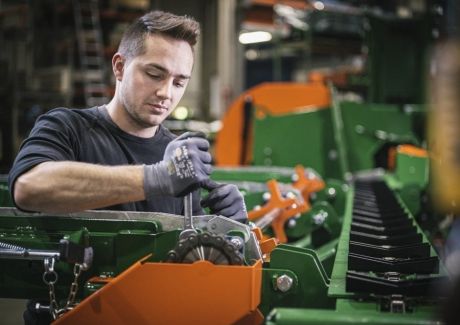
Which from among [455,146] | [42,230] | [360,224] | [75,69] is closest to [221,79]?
[75,69]

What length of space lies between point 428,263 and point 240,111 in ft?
13.5

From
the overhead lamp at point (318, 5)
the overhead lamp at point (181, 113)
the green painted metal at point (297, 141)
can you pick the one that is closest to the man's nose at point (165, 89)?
the green painted metal at point (297, 141)

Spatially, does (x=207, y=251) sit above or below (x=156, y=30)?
below

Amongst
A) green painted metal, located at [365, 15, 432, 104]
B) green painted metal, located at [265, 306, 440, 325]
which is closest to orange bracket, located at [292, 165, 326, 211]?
green painted metal, located at [265, 306, 440, 325]

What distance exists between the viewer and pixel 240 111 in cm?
568

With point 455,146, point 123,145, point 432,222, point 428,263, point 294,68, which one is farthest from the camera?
point 294,68

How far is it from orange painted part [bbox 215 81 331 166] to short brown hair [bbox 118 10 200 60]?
148 inches

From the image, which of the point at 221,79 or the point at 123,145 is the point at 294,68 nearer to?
the point at 221,79

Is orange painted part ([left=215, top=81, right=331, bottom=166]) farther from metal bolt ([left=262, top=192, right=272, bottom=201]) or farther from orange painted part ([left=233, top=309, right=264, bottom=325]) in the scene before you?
orange painted part ([left=233, top=309, right=264, bottom=325])

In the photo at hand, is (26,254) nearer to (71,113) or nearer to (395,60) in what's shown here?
(71,113)

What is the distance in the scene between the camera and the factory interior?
4.72 ft

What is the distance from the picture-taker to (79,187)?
5.06 ft

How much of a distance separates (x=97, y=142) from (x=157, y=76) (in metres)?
0.39

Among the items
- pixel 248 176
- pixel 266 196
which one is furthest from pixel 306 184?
pixel 266 196
